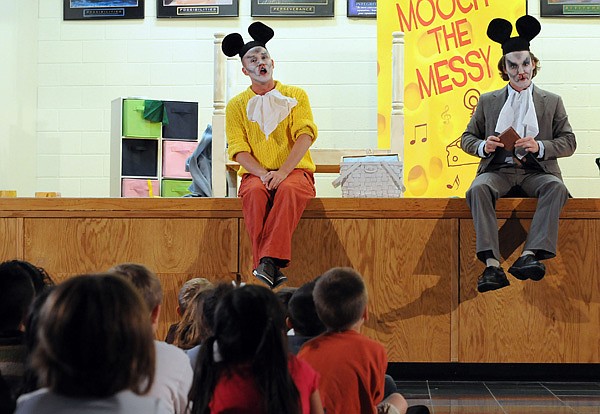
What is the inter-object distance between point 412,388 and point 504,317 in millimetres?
550

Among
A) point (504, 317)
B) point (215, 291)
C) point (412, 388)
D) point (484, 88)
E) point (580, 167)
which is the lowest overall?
point (412, 388)

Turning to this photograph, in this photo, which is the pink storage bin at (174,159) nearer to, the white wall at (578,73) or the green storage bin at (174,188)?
the green storage bin at (174,188)

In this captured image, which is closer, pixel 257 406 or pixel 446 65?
pixel 257 406

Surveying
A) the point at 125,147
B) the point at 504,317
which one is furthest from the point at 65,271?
the point at 125,147

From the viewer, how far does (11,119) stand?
7.29 meters

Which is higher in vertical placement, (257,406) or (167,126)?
(167,126)

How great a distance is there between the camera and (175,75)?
7.75 metres

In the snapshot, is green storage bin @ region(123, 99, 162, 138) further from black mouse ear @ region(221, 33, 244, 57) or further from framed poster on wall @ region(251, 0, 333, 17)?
black mouse ear @ region(221, 33, 244, 57)

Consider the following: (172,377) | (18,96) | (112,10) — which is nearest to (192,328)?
(172,377)

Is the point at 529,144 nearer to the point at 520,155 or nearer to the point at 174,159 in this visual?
the point at 520,155

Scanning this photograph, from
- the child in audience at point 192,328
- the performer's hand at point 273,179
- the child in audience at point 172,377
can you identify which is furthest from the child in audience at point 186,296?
the child in audience at point 172,377

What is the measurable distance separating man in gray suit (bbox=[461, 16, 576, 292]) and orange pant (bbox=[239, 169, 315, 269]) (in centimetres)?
81

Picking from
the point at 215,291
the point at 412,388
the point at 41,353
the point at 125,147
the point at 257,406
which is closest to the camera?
the point at 41,353

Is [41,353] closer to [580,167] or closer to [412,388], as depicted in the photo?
[412,388]
